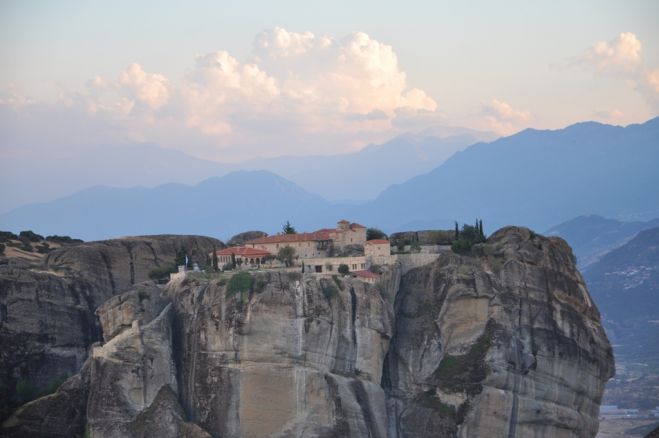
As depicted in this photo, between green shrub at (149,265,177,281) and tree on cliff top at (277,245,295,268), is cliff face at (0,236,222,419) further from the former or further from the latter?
tree on cliff top at (277,245,295,268)

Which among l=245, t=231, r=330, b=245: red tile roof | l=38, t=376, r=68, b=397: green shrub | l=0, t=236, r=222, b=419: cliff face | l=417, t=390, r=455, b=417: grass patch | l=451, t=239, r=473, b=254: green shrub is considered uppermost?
l=245, t=231, r=330, b=245: red tile roof

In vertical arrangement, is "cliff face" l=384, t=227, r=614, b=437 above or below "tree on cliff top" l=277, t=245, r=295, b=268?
below

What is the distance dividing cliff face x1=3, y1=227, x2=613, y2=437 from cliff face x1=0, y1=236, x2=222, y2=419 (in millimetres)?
4016

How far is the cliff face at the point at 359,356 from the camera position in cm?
8544

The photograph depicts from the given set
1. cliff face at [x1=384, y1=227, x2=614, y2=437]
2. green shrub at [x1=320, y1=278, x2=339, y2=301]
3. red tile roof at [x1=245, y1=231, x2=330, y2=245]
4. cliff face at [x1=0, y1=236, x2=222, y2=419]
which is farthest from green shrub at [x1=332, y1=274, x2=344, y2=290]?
cliff face at [x1=0, y1=236, x2=222, y2=419]

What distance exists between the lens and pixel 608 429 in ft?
452

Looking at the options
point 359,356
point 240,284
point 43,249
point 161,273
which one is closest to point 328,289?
point 359,356

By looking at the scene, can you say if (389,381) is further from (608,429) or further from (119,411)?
(608,429)

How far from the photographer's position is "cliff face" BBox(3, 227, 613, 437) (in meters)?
85.4

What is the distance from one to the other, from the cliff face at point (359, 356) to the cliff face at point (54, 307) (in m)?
4.02

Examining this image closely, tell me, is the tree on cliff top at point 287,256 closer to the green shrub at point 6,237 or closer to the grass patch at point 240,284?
the grass patch at point 240,284

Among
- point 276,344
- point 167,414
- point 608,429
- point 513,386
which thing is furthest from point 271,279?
point 608,429

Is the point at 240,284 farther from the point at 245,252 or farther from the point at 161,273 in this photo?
the point at 161,273

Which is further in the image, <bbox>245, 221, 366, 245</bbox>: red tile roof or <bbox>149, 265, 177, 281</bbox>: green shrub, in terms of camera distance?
<bbox>149, 265, 177, 281</bbox>: green shrub
